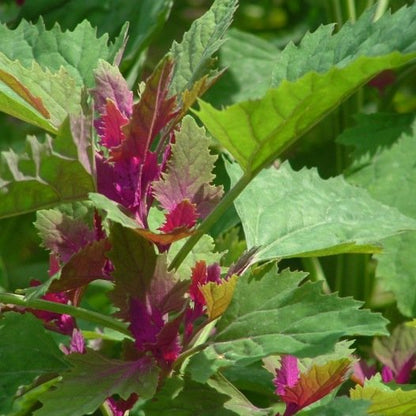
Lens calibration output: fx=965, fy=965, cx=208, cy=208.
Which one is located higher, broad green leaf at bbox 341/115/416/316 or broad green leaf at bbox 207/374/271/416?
broad green leaf at bbox 341/115/416/316

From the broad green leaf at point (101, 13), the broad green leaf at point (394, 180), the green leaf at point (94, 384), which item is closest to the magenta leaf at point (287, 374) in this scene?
the green leaf at point (94, 384)

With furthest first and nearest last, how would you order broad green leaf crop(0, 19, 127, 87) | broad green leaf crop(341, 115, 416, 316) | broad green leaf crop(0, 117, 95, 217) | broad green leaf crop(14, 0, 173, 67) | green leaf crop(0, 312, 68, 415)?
broad green leaf crop(14, 0, 173, 67), broad green leaf crop(341, 115, 416, 316), broad green leaf crop(0, 19, 127, 87), green leaf crop(0, 312, 68, 415), broad green leaf crop(0, 117, 95, 217)

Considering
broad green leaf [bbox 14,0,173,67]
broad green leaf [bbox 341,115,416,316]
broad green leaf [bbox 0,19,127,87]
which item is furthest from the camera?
broad green leaf [bbox 14,0,173,67]

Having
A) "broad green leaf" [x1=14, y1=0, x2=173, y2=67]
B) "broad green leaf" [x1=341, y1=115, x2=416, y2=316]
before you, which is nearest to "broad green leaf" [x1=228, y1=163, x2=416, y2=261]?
"broad green leaf" [x1=341, y1=115, x2=416, y2=316]

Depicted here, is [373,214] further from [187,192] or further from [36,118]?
[36,118]

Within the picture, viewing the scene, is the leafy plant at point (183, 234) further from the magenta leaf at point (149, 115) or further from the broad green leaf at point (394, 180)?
the broad green leaf at point (394, 180)

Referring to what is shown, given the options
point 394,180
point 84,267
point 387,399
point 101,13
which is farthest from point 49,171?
point 101,13

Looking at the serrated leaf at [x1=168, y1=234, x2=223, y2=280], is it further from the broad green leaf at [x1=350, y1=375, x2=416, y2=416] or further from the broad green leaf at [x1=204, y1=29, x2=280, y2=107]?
the broad green leaf at [x1=204, y1=29, x2=280, y2=107]
